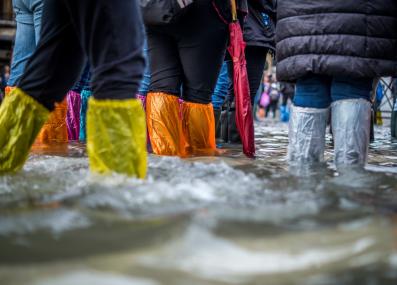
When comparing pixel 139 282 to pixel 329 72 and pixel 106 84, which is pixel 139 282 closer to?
pixel 106 84

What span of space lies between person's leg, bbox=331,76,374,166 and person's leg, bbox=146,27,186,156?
94 centimetres

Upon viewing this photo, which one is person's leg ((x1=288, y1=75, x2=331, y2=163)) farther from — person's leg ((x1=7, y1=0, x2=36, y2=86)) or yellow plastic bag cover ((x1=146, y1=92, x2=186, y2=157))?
person's leg ((x1=7, y1=0, x2=36, y2=86))

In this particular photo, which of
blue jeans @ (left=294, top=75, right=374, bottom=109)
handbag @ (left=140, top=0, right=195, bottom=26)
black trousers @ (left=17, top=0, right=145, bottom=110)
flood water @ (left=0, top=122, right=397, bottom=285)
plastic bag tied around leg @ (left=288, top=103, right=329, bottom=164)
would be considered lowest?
flood water @ (left=0, top=122, right=397, bottom=285)

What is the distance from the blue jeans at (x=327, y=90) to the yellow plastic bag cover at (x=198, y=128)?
73 cm

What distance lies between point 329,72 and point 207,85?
35.4 inches

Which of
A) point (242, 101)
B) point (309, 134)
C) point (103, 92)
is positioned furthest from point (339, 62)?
point (103, 92)

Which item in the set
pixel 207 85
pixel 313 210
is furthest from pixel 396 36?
pixel 313 210

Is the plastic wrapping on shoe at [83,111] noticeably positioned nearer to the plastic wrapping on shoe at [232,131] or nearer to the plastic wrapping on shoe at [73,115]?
the plastic wrapping on shoe at [73,115]

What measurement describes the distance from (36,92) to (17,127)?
6.2 inches

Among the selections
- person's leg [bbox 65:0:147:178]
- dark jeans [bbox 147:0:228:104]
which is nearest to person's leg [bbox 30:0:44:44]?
dark jeans [bbox 147:0:228:104]

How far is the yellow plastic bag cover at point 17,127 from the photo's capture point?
1.96 metres

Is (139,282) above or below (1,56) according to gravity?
below

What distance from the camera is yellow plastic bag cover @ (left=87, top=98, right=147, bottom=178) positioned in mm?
1688

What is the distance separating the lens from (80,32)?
73.0 inches
